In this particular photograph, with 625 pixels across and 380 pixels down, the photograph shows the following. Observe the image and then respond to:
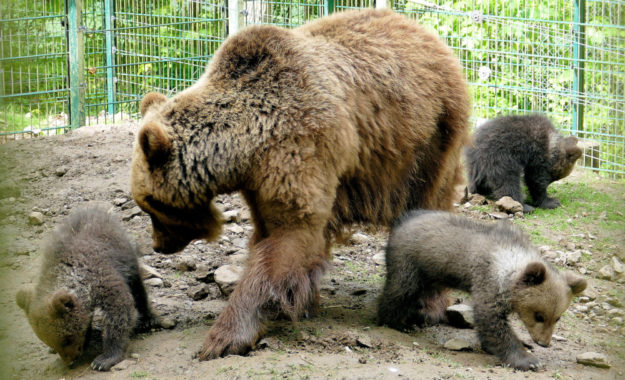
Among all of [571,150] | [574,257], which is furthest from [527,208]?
[574,257]

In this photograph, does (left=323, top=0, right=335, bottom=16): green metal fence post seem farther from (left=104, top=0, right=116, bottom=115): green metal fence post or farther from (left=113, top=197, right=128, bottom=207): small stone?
(left=113, top=197, right=128, bottom=207): small stone

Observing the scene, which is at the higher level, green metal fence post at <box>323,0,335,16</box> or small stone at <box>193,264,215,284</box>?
green metal fence post at <box>323,0,335,16</box>

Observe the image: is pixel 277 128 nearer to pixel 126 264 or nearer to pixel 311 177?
pixel 311 177

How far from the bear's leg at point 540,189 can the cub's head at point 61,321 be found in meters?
7.22

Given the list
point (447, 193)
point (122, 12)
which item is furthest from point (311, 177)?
point (122, 12)

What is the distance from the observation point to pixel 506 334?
537cm

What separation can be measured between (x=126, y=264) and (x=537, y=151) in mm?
6945

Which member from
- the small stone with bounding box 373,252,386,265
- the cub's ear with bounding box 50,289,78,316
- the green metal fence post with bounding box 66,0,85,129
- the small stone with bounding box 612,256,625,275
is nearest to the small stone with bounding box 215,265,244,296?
the cub's ear with bounding box 50,289,78,316

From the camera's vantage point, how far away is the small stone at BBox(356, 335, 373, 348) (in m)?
5.47

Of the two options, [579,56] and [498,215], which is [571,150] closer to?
[498,215]

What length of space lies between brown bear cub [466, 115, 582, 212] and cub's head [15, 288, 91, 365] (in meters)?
6.82

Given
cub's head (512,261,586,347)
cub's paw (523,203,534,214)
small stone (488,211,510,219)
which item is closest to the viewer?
Answer: cub's head (512,261,586,347)

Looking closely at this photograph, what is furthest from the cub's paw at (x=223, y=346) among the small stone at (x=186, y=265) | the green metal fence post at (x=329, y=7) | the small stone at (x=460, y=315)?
the green metal fence post at (x=329, y=7)

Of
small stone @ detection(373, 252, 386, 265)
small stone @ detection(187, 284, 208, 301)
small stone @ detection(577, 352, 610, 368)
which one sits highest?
small stone @ detection(187, 284, 208, 301)
